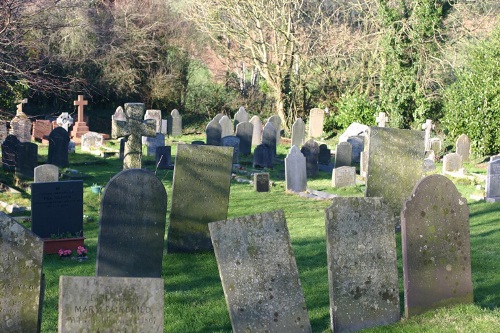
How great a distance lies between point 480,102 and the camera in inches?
1024

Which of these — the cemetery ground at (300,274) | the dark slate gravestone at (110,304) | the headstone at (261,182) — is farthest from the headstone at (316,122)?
the dark slate gravestone at (110,304)

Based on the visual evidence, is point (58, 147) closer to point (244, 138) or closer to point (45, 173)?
point (45, 173)

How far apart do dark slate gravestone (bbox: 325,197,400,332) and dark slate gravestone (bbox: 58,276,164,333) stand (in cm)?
222

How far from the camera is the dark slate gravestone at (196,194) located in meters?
10.8

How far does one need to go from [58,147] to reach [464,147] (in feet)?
41.4

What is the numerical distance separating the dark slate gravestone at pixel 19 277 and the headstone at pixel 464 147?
2003 cm

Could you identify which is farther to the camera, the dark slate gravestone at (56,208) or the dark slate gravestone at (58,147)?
the dark slate gravestone at (58,147)

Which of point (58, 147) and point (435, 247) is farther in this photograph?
point (58, 147)

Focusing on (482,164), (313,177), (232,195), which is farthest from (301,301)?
(482,164)

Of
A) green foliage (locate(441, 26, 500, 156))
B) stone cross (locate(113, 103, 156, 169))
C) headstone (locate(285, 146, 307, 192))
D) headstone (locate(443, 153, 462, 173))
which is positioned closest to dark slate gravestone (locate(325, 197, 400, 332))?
stone cross (locate(113, 103, 156, 169))

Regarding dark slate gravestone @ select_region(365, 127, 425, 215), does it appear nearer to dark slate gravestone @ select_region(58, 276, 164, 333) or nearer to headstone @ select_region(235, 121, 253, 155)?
dark slate gravestone @ select_region(58, 276, 164, 333)

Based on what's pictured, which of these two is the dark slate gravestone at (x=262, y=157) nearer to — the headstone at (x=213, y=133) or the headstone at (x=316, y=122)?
the headstone at (x=213, y=133)

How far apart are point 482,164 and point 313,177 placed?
6.75 metres

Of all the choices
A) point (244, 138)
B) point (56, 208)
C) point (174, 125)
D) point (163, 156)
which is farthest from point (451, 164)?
point (174, 125)
